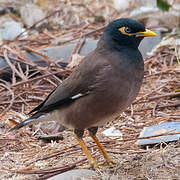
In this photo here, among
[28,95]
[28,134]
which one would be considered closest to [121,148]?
[28,134]

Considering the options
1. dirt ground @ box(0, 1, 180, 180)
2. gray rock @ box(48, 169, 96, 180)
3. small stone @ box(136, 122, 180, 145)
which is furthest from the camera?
small stone @ box(136, 122, 180, 145)

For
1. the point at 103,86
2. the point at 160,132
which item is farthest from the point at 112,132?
the point at 103,86

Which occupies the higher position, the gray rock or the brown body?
the brown body

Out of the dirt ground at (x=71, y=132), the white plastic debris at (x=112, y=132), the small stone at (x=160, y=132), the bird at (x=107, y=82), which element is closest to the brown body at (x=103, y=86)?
the bird at (x=107, y=82)

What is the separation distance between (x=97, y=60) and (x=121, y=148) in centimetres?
105

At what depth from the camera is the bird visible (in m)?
3.48

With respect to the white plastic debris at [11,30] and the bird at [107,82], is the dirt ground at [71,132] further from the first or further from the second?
the white plastic debris at [11,30]

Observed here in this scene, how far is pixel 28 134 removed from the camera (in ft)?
16.0

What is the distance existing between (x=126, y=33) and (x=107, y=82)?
0.50 meters

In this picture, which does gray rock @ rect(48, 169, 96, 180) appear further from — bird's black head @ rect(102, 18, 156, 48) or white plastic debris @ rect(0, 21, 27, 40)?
white plastic debris @ rect(0, 21, 27, 40)

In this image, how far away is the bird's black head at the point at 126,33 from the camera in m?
3.63

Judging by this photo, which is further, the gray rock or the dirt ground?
the dirt ground

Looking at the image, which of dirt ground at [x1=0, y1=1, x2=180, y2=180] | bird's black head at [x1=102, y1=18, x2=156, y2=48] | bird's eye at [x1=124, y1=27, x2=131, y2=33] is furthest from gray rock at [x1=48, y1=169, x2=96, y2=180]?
bird's eye at [x1=124, y1=27, x2=131, y2=33]

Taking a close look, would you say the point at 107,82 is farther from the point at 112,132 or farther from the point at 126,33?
the point at 112,132
